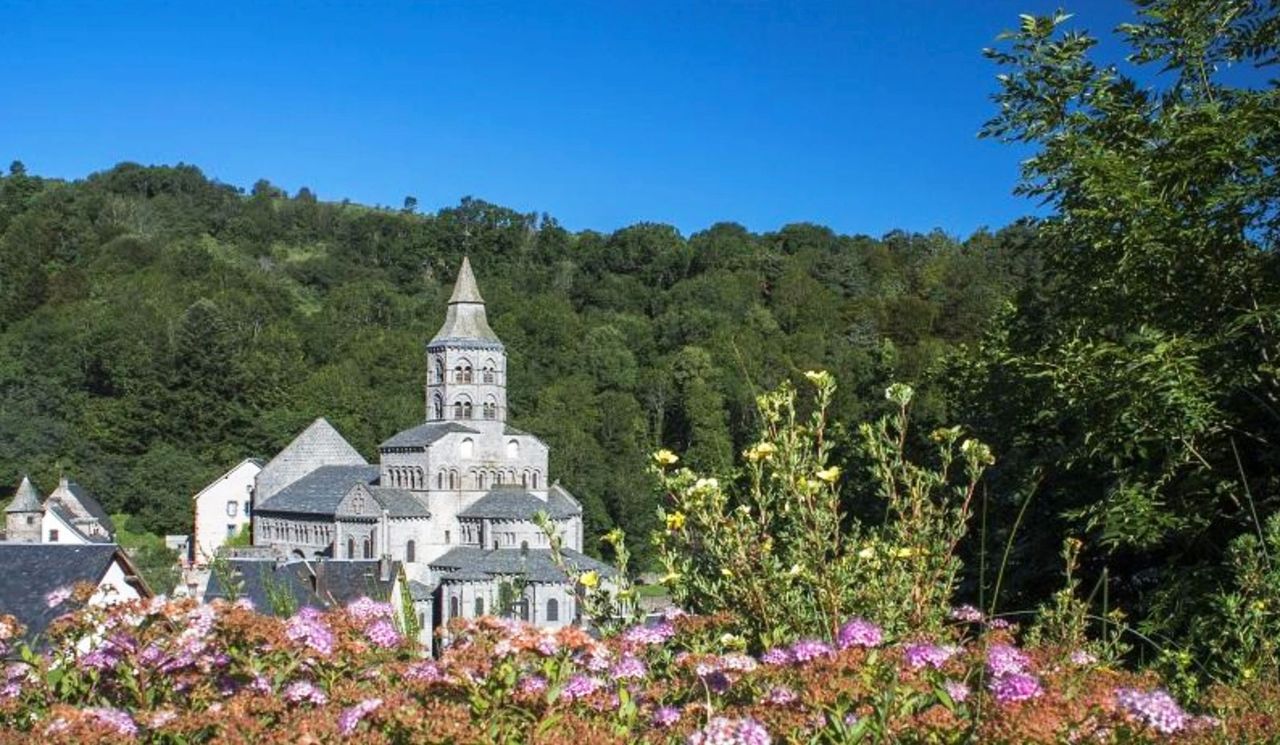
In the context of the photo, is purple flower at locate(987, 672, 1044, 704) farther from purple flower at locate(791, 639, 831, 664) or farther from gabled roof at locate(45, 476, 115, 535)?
Answer: gabled roof at locate(45, 476, 115, 535)

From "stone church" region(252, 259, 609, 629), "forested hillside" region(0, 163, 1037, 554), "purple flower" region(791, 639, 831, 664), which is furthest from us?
"forested hillside" region(0, 163, 1037, 554)

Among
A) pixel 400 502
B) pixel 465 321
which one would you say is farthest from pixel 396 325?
pixel 400 502

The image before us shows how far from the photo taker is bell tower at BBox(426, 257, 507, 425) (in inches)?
2275

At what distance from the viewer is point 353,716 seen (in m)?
3.10

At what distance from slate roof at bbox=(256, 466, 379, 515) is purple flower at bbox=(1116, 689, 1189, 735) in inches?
2180

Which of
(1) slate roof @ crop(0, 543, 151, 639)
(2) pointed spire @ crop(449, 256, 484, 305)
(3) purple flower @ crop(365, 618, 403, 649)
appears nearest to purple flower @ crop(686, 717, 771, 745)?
(3) purple flower @ crop(365, 618, 403, 649)

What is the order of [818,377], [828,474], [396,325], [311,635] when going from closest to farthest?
[311,635] < [828,474] < [818,377] < [396,325]

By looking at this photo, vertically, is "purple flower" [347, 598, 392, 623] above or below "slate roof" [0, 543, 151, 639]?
above

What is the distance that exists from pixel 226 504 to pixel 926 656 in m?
69.7

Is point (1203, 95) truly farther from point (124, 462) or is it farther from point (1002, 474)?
point (124, 462)

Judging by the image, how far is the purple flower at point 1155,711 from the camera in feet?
9.34

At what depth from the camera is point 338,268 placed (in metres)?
124

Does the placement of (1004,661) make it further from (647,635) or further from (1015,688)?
(647,635)

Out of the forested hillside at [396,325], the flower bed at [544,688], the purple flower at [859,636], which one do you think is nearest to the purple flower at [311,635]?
the flower bed at [544,688]
